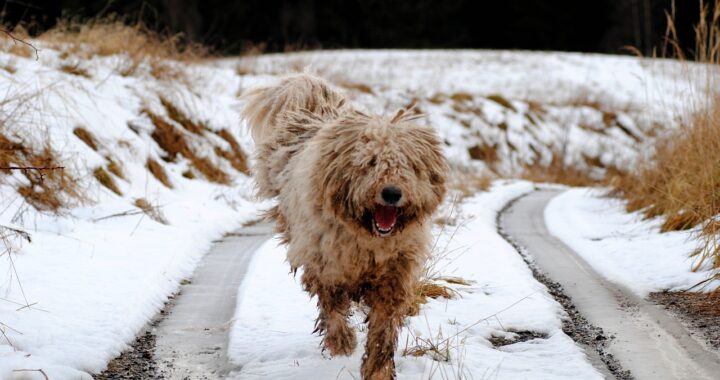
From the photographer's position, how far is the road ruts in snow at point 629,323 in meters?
3.79

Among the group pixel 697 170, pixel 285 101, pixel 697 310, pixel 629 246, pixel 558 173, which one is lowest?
pixel 558 173

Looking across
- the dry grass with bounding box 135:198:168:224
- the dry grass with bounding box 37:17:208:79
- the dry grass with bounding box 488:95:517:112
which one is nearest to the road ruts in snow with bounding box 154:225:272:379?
the dry grass with bounding box 135:198:168:224

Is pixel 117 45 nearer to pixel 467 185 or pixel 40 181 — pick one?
pixel 40 181

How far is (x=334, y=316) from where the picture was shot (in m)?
4.15

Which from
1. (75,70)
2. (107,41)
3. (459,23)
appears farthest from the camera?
(459,23)

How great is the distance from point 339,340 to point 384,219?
0.87m

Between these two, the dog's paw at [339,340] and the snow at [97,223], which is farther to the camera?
the dog's paw at [339,340]

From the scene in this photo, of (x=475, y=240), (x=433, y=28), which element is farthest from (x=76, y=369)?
(x=433, y=28)

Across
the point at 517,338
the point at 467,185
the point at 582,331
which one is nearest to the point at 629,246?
the point at 582,331

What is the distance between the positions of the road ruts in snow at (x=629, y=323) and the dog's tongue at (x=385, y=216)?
59.2 inches

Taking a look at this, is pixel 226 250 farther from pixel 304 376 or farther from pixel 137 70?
pixel 137 70

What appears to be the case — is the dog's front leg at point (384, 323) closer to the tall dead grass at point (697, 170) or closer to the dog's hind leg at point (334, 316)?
the dog's hind leg at point (334, 316)

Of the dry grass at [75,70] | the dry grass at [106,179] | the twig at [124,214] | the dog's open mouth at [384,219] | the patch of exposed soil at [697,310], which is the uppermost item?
the dry grass at [75,70]

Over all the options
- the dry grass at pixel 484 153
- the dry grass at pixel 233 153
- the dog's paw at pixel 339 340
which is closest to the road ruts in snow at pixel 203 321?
the dog's paw at pixel 339 340
